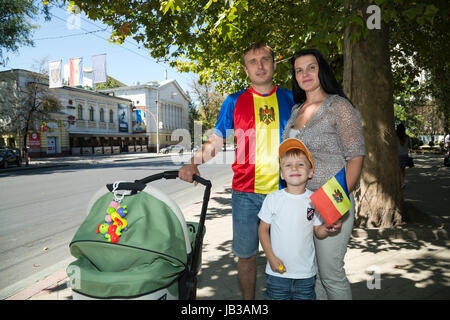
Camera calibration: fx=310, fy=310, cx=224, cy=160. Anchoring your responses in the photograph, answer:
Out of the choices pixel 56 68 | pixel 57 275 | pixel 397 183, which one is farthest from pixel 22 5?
pixel 397 183

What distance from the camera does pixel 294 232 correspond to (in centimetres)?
208

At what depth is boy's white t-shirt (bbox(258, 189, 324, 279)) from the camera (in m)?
2.08

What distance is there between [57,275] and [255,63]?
3.45 meters

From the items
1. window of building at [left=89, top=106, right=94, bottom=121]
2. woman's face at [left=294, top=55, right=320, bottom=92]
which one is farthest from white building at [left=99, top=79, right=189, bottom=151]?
woman's face at [left=294, top=55, right=320, bottom=92]

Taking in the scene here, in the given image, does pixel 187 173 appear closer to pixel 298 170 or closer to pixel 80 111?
pixel 298 170

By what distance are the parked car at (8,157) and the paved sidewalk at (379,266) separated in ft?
67.2

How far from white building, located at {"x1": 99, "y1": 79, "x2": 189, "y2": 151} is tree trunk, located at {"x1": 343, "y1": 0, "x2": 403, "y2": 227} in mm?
47595

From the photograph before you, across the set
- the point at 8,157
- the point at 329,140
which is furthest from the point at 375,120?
the point at 8,157

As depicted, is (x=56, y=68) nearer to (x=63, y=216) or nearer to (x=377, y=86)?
(x=63, y=216)

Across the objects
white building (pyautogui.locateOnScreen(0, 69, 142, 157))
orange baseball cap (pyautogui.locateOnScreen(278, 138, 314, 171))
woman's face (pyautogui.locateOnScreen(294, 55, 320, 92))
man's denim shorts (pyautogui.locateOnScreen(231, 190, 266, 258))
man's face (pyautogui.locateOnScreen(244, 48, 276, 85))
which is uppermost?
white building (pyautogui.locateOnScreen(0, 69, 142, 157))

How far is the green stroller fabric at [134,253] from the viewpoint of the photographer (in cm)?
162

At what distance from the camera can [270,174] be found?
2.54 meters

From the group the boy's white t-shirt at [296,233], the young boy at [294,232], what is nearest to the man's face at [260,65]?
the young boy at [294,232]

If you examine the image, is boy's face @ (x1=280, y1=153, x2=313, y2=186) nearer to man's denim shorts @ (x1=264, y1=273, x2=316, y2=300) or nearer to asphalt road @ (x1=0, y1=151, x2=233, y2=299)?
man's denim shorts @ (x1=264, y1=273, x2=316, y2=300)
